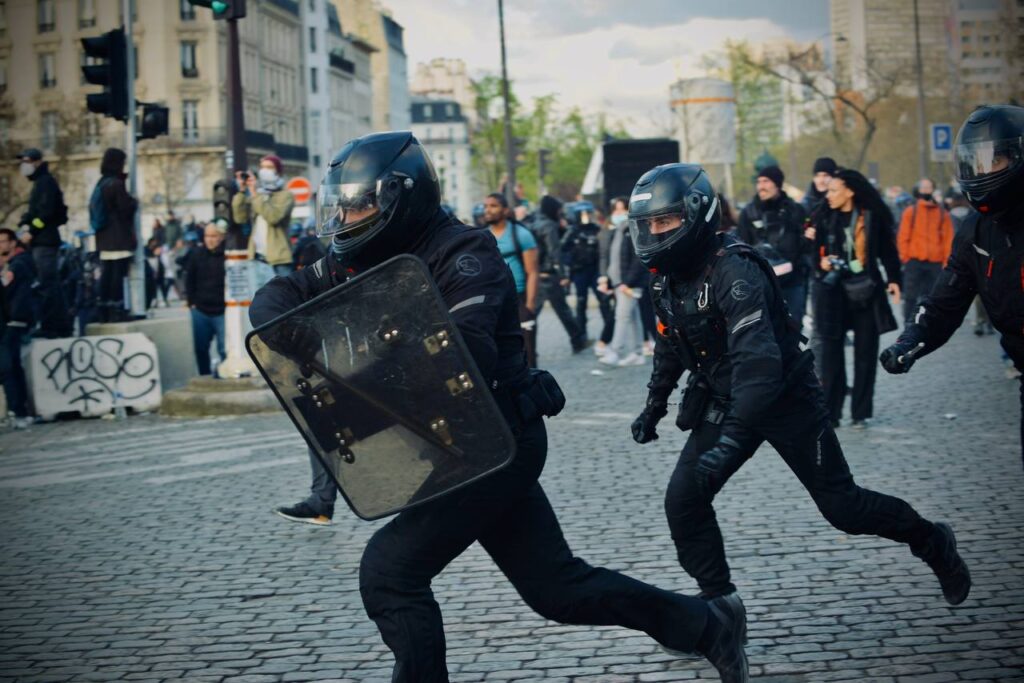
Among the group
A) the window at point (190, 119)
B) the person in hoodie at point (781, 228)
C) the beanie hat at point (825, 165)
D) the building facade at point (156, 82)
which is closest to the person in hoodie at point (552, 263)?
the person in hoodie at point (781, 228)

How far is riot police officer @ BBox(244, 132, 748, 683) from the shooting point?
12.1ft

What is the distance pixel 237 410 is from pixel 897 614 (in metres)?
8.50

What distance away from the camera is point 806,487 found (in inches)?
196

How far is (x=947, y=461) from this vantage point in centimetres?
855

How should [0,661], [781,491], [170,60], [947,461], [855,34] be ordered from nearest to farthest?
[0,661] → [781,491] → [947,461] → [170,60] → [855,34]

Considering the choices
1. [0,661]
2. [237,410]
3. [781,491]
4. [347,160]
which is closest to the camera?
[347,160]

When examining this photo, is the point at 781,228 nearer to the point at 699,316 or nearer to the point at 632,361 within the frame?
the point at 632,361

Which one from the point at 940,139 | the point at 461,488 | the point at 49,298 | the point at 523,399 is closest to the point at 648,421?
the point at 523,399

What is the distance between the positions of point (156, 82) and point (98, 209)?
5869 centimetres

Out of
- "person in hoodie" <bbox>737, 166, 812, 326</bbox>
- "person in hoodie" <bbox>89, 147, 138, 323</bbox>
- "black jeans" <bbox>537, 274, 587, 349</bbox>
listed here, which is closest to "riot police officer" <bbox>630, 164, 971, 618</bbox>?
"person in hoodie" <bbox>737, 166, 812, 326</bbox>

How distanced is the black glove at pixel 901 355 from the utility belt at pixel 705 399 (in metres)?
0.34

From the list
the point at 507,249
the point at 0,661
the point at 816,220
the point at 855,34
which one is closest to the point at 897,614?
the point at 0,661

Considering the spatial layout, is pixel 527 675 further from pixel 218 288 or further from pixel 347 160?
pixel 218 288

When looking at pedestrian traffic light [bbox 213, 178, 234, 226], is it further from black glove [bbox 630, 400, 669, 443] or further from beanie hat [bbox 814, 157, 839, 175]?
black glove [bbox 630, 400, 669, 443]
